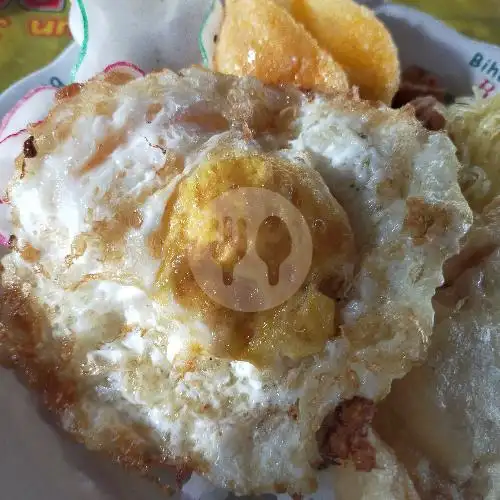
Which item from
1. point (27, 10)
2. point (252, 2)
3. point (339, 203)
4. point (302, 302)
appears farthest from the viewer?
point (27, 10)

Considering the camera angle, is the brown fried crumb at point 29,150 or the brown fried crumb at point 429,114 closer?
the brown fried crumb at point 29,150

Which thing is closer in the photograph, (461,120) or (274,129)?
(274,129)

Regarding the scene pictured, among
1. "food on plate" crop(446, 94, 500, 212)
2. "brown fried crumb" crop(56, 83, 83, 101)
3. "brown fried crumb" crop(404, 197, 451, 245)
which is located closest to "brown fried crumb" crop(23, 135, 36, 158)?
"brown fried crumb" crop(56, 83, 83, 101)

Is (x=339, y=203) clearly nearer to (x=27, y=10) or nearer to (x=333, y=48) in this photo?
(x=333, y=48)

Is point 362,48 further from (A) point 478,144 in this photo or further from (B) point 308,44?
(A) point 478,144

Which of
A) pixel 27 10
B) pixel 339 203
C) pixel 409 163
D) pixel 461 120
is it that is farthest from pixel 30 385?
pixel 27 10

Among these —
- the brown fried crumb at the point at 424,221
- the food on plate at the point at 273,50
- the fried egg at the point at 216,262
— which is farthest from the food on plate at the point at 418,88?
the brown fried crumb at the point at 424,221

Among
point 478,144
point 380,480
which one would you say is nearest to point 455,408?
point 380,480

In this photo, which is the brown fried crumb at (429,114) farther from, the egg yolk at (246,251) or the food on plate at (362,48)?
the egg yolk at (246,251)
